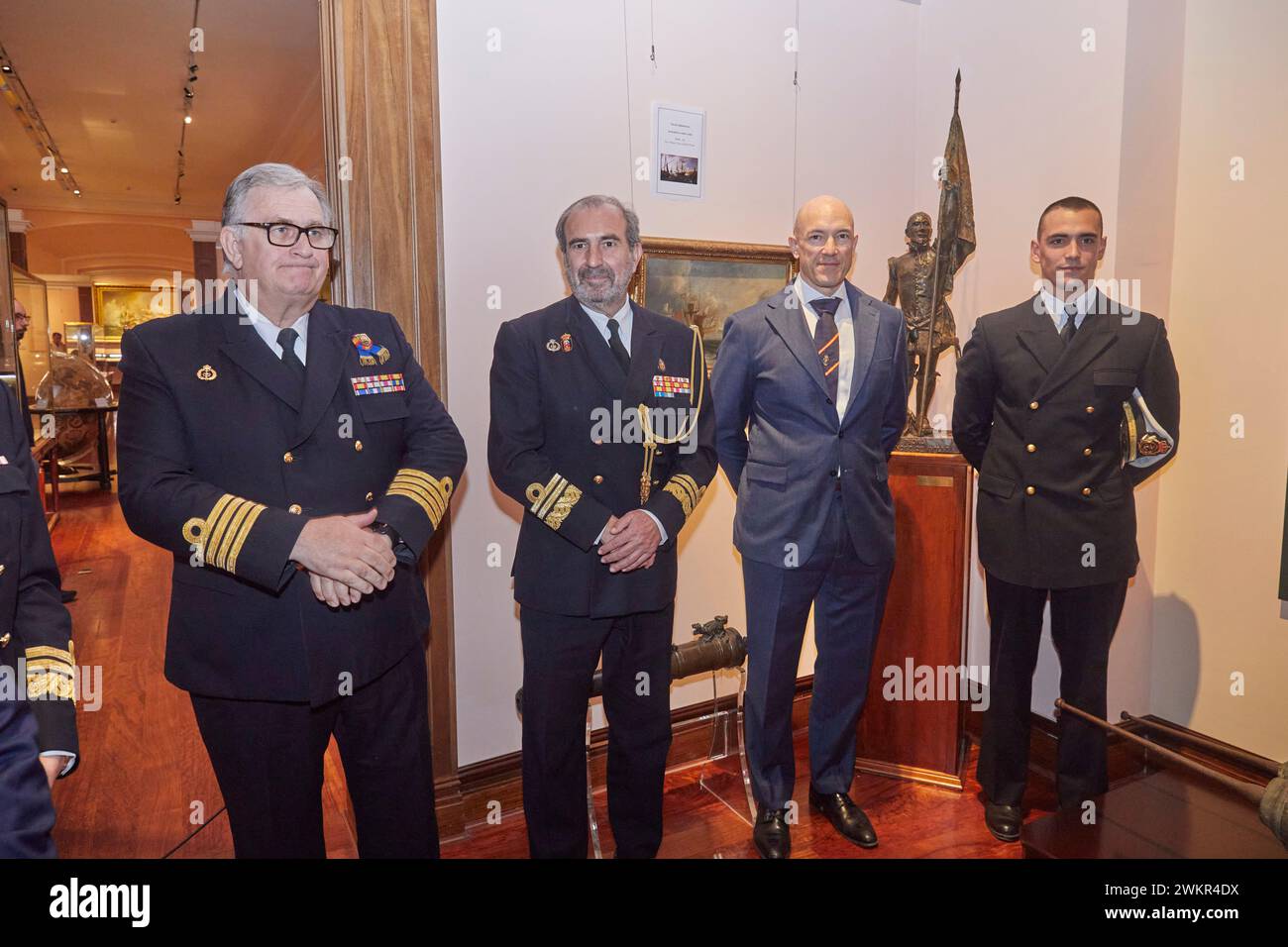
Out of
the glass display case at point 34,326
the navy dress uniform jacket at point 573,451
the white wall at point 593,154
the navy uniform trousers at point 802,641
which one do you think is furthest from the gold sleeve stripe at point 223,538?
the glass display case at point 34,326

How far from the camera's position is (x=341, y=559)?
5.08 ft

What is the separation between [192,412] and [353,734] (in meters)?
0.75

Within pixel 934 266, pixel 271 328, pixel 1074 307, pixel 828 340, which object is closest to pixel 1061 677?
pixel 1074 307

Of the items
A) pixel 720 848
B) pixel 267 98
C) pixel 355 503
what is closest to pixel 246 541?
pixel 355 503

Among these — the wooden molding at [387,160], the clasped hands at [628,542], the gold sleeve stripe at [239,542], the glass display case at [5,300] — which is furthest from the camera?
the glass display case at [5,300]

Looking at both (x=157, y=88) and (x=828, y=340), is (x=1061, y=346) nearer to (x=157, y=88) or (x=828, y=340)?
(x=828, y=340)

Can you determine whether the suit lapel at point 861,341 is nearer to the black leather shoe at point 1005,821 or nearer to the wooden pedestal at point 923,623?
the wooden pedestal at point 923,623

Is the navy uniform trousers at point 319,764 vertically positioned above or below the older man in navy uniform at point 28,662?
below

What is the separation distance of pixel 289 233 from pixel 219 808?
2294mm

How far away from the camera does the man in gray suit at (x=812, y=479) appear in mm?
2510

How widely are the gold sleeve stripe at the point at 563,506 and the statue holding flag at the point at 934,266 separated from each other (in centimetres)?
153

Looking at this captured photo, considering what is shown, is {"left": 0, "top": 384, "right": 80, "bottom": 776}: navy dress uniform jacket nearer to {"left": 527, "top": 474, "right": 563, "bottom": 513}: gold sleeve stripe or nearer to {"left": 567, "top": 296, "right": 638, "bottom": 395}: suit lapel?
{"left": 527, "top": 474, "right": 563, "bottom": 513}: gold sleeve stripe

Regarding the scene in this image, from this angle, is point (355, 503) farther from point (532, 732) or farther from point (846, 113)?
point (846, 113)

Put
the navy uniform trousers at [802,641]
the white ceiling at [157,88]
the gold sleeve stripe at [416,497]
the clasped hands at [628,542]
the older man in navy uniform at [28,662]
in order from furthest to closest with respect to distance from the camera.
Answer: the white ceiling at [157,88] < the navy uniform trousers at [802,641] < the clasped hands at [628,542] < the gold sleeve stripe at [416,497] < the older man in navy uniform at [28,662]
